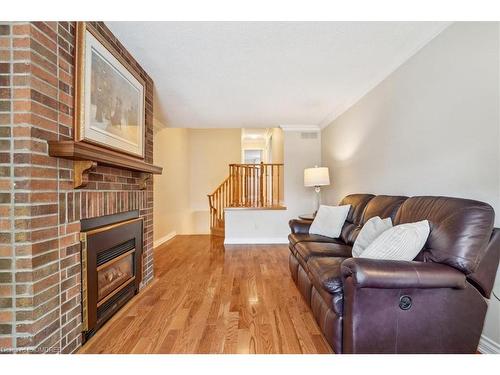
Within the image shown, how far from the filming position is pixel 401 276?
1287 millimetres

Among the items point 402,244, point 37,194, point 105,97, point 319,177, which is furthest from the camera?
point 319,177

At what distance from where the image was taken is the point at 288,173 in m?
5.05

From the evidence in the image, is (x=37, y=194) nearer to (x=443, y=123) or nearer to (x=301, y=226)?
(x=301, y=226)

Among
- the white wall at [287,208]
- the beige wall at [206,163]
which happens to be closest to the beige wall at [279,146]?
the white wall at [287,208]

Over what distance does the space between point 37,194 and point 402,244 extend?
208cm

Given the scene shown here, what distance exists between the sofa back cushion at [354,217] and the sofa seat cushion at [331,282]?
892 millimetres

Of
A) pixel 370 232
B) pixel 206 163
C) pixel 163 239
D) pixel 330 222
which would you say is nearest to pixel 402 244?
pixel 370 232

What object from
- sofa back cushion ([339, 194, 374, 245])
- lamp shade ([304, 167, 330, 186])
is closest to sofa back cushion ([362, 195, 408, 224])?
sofa back cushion ([339, 194, 374, 245])

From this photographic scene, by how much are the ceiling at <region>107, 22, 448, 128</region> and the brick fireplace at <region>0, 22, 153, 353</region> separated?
2.70 ft

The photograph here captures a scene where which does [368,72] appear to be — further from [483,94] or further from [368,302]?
[368,302]

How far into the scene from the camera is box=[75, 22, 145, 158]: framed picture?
1545 millimetres

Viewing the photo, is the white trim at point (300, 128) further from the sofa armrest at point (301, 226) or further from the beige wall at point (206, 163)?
the beige wall at point (206, 163)

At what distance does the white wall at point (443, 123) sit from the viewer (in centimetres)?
155

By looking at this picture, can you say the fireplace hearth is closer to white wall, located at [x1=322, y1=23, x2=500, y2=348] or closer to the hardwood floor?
the hardwood floor
